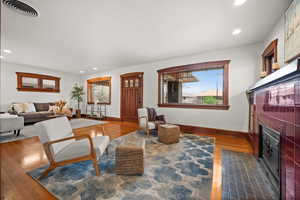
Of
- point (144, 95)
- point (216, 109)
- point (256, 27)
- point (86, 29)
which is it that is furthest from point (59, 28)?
point (216, 109)

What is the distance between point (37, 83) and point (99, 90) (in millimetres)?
2905

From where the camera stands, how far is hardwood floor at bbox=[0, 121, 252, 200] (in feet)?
4.47

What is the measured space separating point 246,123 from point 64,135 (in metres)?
4.34

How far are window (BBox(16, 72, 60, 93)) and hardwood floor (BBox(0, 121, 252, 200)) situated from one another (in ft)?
13.4

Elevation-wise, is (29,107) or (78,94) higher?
(78,94)

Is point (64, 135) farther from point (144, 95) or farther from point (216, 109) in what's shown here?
point (216, 109)

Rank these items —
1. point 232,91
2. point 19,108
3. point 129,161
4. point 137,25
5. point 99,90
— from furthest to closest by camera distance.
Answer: point 99,90 < point 19,108 < point 232,91 < point 137,25 < point 129,161

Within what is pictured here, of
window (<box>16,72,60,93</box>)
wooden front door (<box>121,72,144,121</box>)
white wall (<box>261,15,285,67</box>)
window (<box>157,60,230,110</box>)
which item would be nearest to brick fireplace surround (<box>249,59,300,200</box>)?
white wall (<box>261,15,285,67</box>)

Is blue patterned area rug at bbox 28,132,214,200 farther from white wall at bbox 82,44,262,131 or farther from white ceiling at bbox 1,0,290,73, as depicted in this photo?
white ceiling at bbox 1,0,290,73

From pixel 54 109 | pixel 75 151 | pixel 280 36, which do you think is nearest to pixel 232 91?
pixel 280 36

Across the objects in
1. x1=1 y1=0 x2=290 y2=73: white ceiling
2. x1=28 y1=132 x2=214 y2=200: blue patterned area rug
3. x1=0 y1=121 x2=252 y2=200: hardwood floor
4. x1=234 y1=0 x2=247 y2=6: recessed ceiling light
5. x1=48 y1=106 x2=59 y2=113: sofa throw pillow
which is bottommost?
x1=0 y1=121 x2=252 y2=200: hardwood floor

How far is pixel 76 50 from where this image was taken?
381 centimetres

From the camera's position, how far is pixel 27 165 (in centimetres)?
194

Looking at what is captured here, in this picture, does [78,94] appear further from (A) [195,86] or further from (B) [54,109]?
(A) [195,86]
